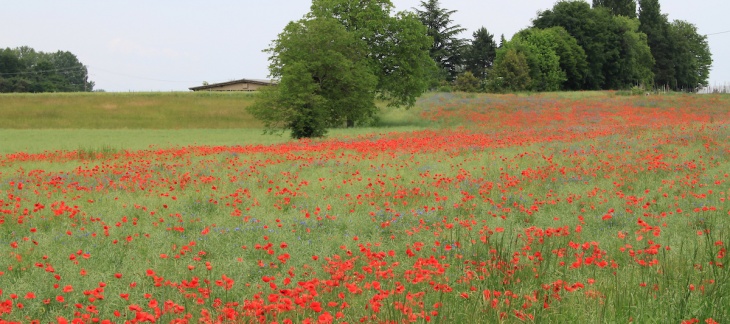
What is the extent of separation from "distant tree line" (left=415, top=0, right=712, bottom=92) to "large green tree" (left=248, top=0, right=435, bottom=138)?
26.9 m

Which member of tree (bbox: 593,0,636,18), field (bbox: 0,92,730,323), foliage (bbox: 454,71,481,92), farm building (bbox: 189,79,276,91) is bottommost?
field (bbox: 0,92,730,323)

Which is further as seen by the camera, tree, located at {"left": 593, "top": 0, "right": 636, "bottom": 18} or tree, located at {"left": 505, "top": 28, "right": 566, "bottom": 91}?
tree, located at {"left": 593, "top": 0, "right": 636, "bottom": 18}

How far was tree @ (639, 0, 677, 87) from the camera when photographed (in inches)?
3924

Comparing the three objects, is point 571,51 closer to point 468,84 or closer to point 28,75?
point 468,84

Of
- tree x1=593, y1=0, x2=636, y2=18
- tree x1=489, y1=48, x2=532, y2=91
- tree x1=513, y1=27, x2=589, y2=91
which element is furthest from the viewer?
tree x1=593, y1=0, x2=636, y2=18

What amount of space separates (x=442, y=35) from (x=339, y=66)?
182 feet

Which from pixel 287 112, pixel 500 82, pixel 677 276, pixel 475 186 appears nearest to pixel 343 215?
pixel 475 186

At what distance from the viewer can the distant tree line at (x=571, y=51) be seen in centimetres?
7900

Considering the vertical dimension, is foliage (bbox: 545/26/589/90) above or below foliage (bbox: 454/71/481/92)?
above

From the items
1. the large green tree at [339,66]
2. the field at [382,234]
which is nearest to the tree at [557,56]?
the large green tree at [339,66]

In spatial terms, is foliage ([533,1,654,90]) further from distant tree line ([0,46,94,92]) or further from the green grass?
distant tree line ([0,46,94,92])

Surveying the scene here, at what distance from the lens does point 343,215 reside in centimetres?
1007

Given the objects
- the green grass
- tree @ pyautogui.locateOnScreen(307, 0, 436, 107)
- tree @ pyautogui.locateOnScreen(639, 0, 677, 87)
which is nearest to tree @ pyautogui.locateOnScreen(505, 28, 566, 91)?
tree @ pyautogui.locateOnScreen(639, 0, 677, 87)

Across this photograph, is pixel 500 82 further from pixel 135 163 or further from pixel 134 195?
pixel 134 195
